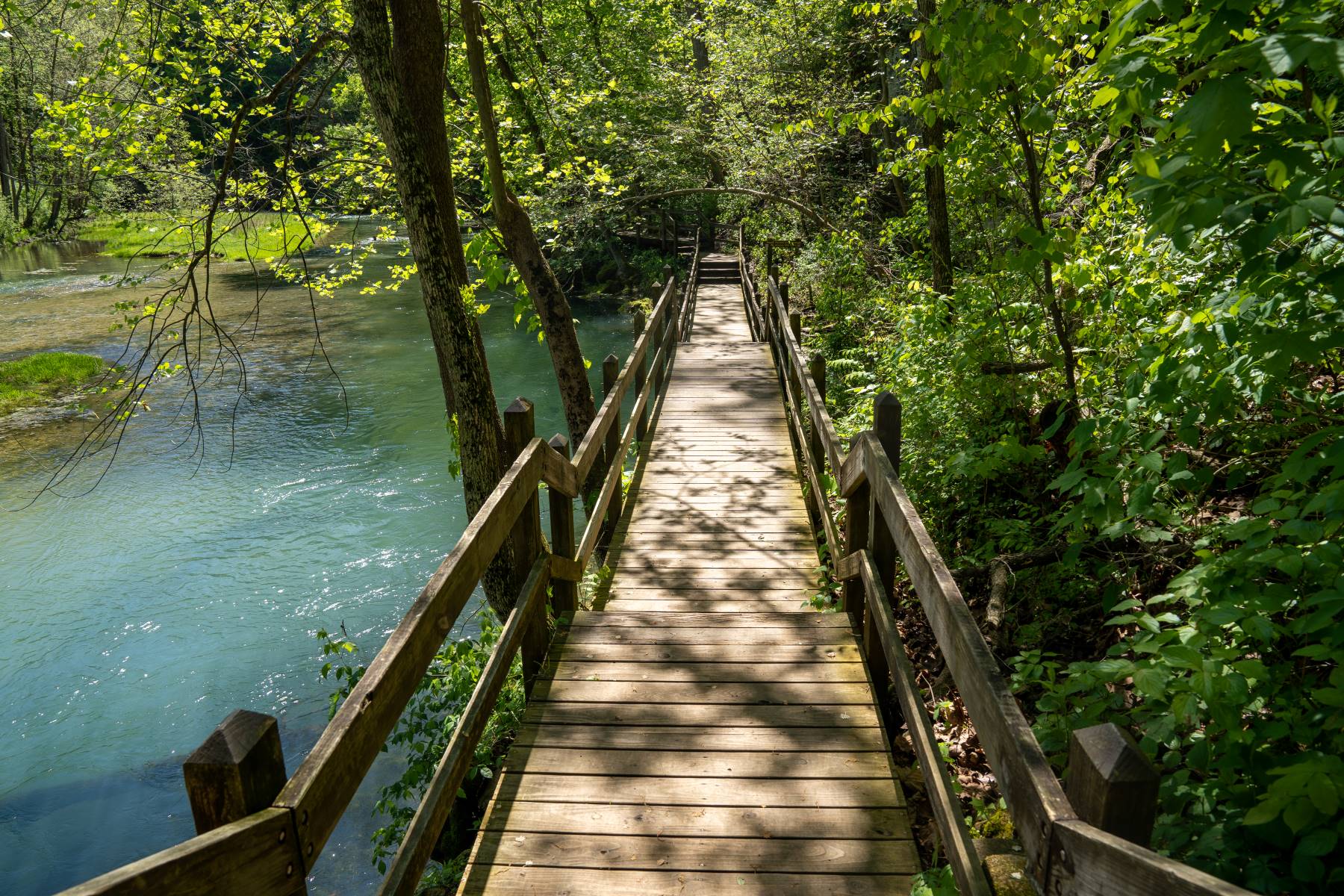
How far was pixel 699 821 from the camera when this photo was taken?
291 centimetres

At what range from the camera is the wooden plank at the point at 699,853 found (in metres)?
2.70

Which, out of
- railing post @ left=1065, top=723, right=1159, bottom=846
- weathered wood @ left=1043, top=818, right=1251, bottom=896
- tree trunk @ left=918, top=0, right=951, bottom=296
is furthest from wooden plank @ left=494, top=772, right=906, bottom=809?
tree trunk @ left=918, top=0, right=951, bottom=296

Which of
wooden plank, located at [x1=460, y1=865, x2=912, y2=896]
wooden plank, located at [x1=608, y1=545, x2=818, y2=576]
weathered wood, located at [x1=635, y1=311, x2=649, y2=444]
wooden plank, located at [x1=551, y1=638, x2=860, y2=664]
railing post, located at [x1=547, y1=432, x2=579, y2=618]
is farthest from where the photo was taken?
weathered wood, located at [x1=635, y1=311, x2=649, y2=444]

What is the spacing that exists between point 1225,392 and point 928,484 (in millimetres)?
3621

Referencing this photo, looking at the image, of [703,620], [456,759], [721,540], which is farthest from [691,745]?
[721,540]

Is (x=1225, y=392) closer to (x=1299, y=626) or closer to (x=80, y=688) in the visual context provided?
(x=1299, y=626)

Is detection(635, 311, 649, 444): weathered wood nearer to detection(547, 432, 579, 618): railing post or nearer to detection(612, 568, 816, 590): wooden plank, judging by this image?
detection(612, 568, 816, 590): wooden plank

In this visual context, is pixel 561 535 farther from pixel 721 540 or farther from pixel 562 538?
pixel 721 540

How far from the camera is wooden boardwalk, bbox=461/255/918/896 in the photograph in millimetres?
2699

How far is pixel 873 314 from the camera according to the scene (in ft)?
41.9

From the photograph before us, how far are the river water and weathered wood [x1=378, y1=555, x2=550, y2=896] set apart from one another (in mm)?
3387

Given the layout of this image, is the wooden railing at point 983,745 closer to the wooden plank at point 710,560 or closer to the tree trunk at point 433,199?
the wooden plank at point 710,560

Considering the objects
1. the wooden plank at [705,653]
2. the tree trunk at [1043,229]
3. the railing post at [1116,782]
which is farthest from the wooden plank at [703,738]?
the tree trunk at [1043,229]

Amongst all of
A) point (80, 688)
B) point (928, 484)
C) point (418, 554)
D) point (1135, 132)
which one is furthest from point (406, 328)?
point (1135, 132)
